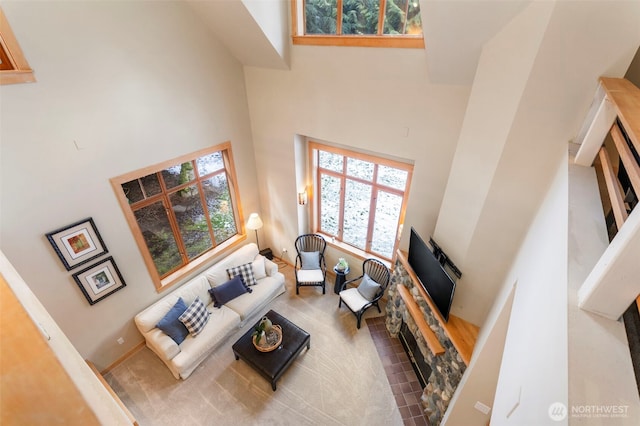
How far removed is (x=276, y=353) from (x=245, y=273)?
63.5 inches

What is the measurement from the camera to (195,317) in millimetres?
4477

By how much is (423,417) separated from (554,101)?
3.92m

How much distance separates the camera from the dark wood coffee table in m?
4.00

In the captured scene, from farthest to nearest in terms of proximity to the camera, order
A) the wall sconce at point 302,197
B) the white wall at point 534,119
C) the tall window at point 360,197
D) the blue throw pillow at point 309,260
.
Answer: the blue throw pillow at point 309,260 → the wall sconce at point 302,197 → the tall window at point 360,197 → the white wall at point 534,119

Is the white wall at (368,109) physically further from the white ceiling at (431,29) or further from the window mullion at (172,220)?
the window mullion at (172,220)

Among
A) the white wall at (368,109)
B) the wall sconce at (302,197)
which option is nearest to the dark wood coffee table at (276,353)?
the wall sconce at (302,197)

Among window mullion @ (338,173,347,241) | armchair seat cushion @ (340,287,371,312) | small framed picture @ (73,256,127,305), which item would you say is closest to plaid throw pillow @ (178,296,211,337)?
small framed picture @ (73,256,127,305)

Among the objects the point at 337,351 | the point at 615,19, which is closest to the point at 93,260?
the point at 337,351

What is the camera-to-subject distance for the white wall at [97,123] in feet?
9.61

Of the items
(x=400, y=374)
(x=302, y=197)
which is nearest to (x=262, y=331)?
(x=400, y=374)

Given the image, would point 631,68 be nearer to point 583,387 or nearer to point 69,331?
point 583,387

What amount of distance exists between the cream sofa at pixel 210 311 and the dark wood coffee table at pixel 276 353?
18.5 inches

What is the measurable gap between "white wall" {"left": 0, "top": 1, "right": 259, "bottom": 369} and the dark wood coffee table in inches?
67.2

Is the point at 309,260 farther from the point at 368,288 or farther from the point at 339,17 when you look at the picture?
the point at 339,17
